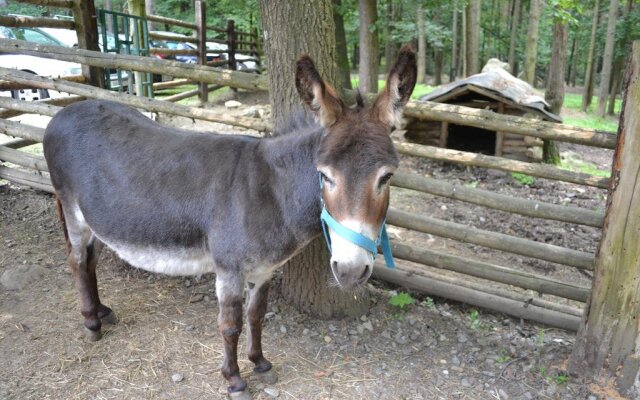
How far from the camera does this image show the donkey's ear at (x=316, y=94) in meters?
2.15

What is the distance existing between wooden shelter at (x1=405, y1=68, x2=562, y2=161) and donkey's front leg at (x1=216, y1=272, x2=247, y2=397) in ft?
18.9

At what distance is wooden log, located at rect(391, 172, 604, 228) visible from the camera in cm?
340

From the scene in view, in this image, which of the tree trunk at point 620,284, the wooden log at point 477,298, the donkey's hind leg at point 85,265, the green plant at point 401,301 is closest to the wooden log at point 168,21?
the donkey's hind leg at point 85,265

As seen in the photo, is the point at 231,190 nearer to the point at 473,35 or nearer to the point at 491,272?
the point at 491,272

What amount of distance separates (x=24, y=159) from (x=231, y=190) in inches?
149

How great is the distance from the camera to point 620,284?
2760 millimetres

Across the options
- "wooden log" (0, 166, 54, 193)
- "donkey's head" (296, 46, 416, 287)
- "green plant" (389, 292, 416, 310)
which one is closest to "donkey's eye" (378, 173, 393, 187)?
"donkey's head" (296, 46, 416, 287)

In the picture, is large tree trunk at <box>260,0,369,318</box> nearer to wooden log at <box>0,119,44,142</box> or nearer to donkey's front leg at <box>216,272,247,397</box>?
donkey's front leg at <box>216,272,247,397</box>

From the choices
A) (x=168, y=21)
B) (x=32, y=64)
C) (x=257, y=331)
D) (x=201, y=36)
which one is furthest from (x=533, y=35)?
(x=257, y=331)

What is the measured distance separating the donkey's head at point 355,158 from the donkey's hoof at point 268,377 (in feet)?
4.34

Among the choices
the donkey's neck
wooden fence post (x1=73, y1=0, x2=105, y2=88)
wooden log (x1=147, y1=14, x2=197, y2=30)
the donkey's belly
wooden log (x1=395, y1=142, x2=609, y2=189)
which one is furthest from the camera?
wooden log (x1=147, y1=14, x2=197, y2=30)

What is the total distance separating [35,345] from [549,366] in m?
3.47

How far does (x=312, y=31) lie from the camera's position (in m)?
3.20

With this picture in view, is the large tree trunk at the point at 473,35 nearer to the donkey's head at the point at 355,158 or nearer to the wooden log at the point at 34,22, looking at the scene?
the wooden log at the point at 34,22
